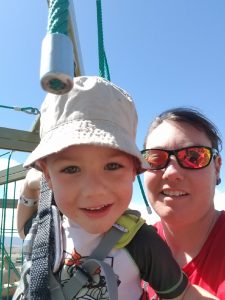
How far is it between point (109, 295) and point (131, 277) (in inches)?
5.9

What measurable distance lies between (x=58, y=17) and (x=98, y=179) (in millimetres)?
449

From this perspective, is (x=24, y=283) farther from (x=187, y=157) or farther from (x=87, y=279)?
(x=187, y=157)

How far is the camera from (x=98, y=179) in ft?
3.01

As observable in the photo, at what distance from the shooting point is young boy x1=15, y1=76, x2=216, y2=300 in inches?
36.4

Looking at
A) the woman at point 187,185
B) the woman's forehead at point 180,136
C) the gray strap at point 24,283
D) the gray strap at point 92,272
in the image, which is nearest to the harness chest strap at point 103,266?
the gray strap at point 92,272

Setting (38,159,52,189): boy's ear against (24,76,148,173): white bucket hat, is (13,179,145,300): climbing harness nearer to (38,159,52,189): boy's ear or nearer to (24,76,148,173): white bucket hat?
(38,159,52,189): boy's ear

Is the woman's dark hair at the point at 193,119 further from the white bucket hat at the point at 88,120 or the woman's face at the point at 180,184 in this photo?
the white bucket hat at the point at 88,120

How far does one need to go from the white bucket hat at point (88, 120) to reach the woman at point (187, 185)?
35cm

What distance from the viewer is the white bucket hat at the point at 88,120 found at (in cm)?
92

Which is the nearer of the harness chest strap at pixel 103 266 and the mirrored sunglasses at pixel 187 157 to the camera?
the harness chest strap at pixel 103 266

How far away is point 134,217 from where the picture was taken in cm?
114

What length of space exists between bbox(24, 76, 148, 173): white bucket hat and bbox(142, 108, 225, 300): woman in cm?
35

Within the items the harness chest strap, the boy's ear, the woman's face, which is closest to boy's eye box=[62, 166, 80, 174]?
the boy's ear

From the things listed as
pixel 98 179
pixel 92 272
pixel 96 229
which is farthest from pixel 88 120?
pixel 92 272
